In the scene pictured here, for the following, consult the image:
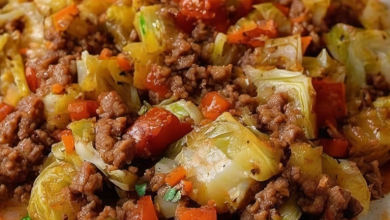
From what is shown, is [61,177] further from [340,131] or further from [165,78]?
[340,131]

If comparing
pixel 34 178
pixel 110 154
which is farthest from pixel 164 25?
pixel 34 178

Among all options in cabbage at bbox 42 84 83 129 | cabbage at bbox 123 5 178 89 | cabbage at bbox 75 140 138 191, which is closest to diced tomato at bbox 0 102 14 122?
cabbage at bbox 42 84 83 129

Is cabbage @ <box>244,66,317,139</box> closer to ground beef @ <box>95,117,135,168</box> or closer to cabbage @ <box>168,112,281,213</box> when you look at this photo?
cabbage @ <box>168,112,281,213</box>

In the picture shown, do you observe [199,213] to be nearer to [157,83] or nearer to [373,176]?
[157,83]

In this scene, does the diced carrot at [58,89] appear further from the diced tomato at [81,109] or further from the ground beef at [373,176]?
the ground beef at [373,176]

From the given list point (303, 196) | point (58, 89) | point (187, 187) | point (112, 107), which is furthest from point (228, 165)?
point (58, 89)

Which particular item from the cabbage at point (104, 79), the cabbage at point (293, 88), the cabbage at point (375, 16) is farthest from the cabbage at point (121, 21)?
the cabbage at point (375, 16)
